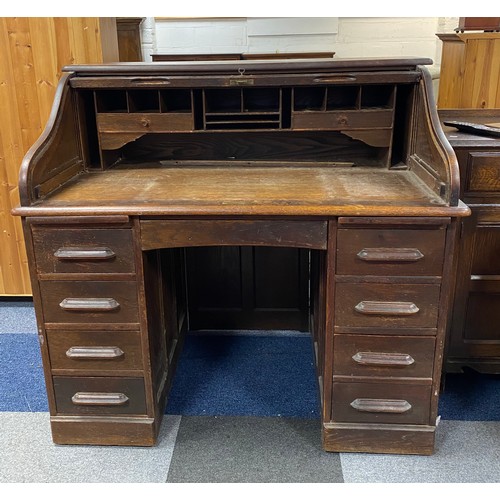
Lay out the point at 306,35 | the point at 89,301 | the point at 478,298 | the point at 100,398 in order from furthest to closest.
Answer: the point at 306,35 → the point at 478,298 → the point at 100,398 → the point at 89,301

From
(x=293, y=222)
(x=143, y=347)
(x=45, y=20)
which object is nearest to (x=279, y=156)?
(x=293, y=222)

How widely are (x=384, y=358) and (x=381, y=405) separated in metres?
0.16

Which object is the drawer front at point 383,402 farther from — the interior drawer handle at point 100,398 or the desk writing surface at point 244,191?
the interior drawer handle at point 100,398

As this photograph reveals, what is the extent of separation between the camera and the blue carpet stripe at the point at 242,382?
2.00m

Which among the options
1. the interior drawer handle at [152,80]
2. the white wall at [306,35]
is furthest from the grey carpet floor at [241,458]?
the white wall at [306,35]

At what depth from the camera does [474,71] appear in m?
2.74

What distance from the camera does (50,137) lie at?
167cm

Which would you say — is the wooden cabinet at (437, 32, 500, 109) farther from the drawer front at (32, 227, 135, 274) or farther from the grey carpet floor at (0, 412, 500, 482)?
the drawer front at (32, 227, 135, 274)

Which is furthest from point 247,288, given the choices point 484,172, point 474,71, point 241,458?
point 474,71

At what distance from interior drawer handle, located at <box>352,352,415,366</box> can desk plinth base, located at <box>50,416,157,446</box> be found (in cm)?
70

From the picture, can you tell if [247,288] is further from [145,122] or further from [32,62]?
[32,62]

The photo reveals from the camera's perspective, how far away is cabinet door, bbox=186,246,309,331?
7.89 ft

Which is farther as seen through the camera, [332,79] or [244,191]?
[332,79]

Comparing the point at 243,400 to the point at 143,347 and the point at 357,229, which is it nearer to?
the point at 143,347
